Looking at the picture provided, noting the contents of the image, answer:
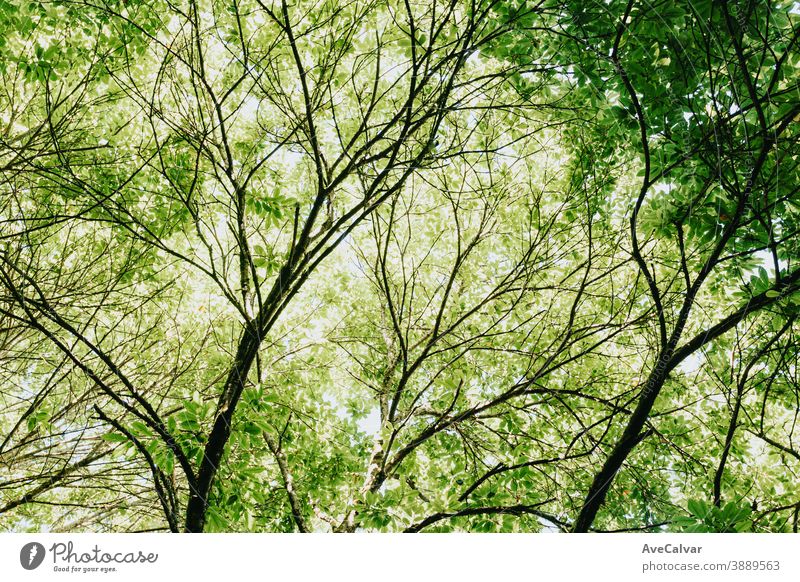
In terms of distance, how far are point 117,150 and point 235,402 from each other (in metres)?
2.84

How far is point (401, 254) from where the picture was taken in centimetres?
465

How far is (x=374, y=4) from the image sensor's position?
123 inches

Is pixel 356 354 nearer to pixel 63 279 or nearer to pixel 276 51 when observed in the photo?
pixel 63 279

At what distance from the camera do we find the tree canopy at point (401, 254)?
101 inches
